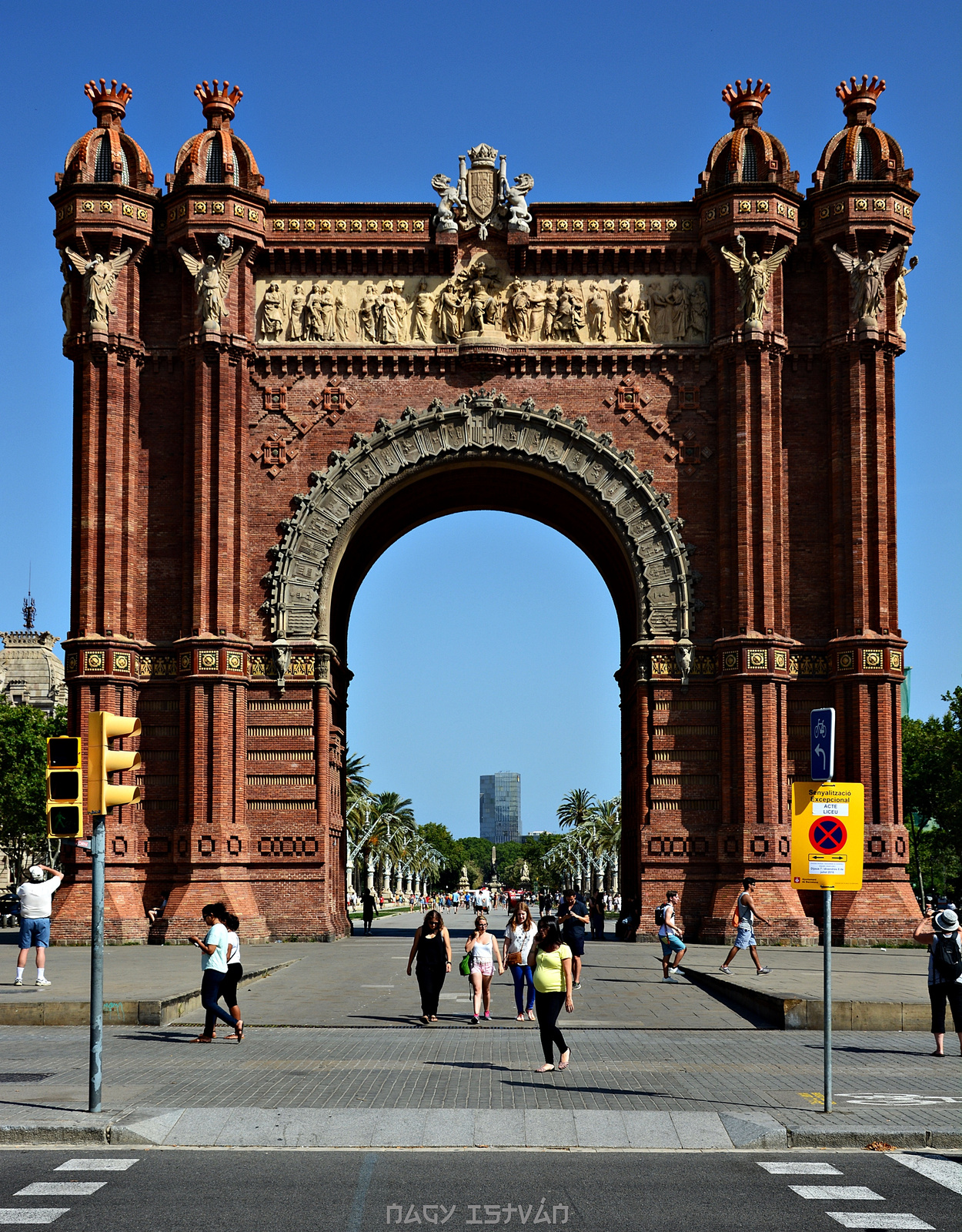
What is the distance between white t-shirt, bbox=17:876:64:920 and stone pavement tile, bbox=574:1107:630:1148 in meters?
12.5

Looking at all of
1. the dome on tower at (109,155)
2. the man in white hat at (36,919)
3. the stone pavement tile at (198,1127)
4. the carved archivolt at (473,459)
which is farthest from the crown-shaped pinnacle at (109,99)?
the stone pavement tile at (198,1127)

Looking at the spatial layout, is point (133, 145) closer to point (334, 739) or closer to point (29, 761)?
point (334, 739)

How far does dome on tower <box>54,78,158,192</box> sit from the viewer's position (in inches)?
1438

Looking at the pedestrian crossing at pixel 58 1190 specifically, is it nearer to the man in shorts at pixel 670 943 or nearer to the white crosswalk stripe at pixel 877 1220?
the white crosswalk stripe at pixel 877 1220

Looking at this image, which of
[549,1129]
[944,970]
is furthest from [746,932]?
[549,1129]

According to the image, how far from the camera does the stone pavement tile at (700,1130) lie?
12648 mm

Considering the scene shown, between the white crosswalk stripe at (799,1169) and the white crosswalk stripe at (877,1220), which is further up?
the white crosswalk stripe at (877,1220)

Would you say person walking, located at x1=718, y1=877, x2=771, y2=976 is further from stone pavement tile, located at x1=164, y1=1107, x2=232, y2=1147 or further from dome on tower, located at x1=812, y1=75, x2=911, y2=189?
dome on tower, located at x1=812, y1=75, x2=911, y2=189

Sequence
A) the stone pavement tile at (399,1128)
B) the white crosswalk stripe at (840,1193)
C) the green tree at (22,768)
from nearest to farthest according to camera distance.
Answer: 1. the white crosswalk stripe at (840,1193)
2. the stone pavement tile at (399,1128)
3. the green tree at (22,768)

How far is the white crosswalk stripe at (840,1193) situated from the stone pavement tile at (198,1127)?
476 centimetres

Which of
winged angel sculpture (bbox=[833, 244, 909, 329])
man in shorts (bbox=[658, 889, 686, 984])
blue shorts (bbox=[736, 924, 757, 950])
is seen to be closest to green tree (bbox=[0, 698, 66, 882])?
winged angel sculpture (bbox=[833, 244, 909, 329])

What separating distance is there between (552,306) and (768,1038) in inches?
886

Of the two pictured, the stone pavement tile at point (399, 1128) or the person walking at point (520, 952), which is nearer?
the stone pavement tile at point (399, 1128)

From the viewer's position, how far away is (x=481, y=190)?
3759 centimetres
